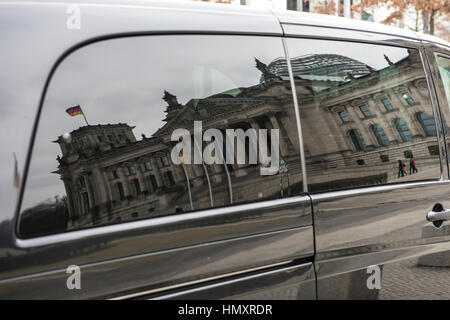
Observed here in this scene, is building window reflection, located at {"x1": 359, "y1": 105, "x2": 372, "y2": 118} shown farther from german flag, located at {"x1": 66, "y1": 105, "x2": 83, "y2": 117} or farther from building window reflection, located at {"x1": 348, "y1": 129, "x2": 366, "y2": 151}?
german flag, located at {"x1": 66, "y1": 105, "x2": 83, "y2": 117}

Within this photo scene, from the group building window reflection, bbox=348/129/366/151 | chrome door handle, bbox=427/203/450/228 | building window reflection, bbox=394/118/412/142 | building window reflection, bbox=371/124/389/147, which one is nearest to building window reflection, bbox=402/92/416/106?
building window reflection, bbox=394/118/412/142

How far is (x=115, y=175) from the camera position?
1.63 m

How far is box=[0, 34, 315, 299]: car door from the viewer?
58.6 inches

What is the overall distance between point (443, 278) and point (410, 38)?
1280mm

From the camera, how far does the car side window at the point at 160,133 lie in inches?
59.8

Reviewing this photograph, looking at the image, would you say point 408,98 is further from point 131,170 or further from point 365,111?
point 131,170

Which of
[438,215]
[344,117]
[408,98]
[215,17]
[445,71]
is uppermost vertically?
[215,17]

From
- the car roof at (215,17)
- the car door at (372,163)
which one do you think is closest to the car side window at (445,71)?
the car door at (372,163)

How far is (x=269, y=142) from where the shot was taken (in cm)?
194

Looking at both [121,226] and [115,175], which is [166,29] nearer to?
[115,175]

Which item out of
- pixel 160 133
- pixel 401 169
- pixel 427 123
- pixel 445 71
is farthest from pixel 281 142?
pixel 445 71

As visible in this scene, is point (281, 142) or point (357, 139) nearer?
point (281, 142)

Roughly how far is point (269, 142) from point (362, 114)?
58 centimetres

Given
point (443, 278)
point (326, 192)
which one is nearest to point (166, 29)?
point (326, 192)
